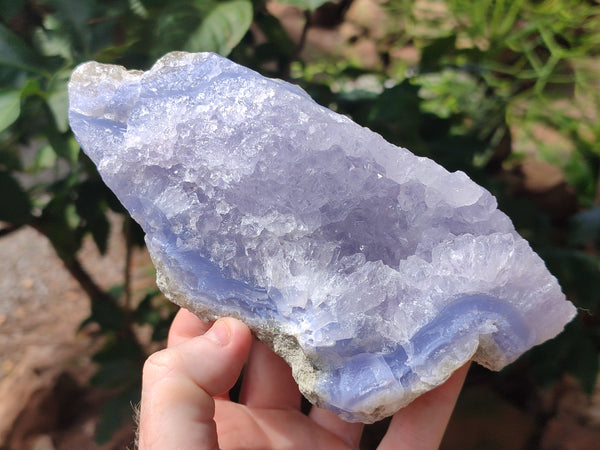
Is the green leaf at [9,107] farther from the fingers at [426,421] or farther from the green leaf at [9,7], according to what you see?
the fingers at [426,421]

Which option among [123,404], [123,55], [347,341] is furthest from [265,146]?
[123,404]

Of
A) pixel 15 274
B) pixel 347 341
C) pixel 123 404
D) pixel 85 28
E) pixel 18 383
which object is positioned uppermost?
pixel 85 28

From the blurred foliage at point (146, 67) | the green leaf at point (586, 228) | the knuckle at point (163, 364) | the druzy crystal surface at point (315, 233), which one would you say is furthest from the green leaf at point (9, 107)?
the green leaf at point (586, 228)

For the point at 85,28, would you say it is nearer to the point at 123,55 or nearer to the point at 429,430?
the point at 123,55

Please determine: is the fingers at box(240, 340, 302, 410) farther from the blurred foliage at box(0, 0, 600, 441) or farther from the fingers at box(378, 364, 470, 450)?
the blurred foliage at box(0, 0, 600, 441)

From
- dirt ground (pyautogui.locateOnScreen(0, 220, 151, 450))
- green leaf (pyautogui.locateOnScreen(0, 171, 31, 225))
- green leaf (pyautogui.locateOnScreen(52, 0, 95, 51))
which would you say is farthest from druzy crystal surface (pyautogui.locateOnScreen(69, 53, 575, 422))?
dirt ground (pyautogui.locateOnScreen(0, 220, 151, 450))

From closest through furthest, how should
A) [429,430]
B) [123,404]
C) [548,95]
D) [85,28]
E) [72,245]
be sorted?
[429,430] → [85,28] → [72,245] → [123,404] → [548,95]
